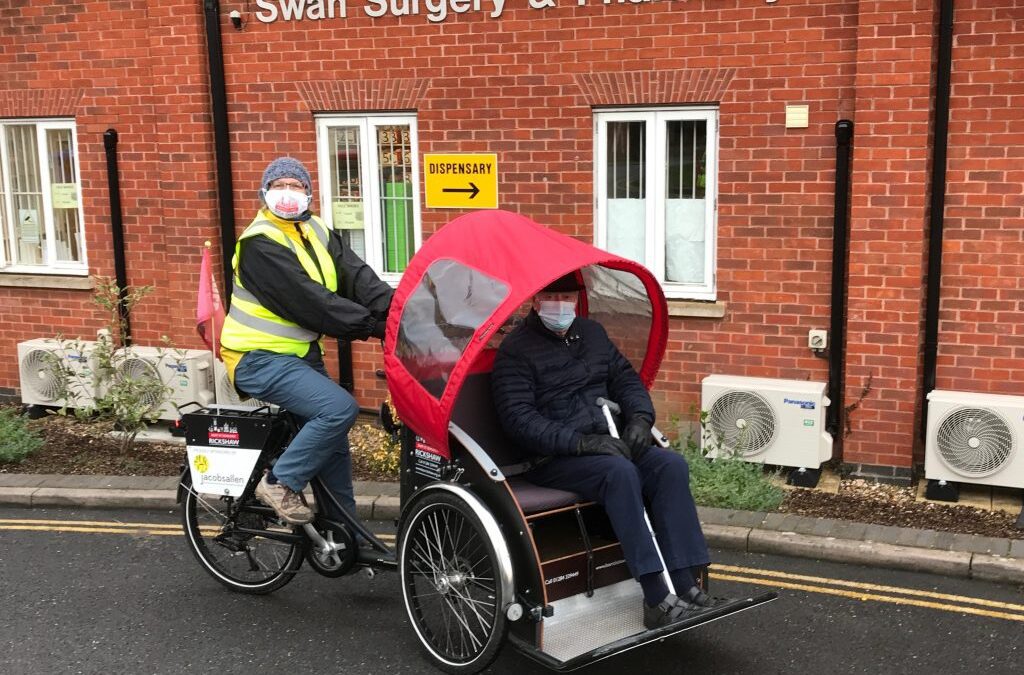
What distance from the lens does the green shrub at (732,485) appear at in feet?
21.6

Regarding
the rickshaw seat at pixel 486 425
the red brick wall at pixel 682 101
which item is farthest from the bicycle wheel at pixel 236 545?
the red brick wall at pixel 682 101

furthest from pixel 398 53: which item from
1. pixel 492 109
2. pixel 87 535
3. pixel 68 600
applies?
pixel 68 600

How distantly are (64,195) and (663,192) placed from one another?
18.2 feet

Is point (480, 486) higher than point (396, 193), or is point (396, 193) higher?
point (396, 193)

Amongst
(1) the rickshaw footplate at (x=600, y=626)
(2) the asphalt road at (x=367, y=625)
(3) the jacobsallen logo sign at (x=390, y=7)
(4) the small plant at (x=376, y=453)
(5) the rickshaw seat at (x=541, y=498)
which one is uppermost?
(3) the jacobsallen logo sign at (x=390, y=7)

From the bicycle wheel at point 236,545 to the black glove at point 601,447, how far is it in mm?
1626

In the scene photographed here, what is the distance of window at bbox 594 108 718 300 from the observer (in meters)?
7.72

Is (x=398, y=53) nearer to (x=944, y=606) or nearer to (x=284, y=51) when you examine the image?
(x=284, y=51)

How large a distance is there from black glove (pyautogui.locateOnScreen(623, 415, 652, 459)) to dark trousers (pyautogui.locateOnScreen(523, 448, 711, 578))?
0.11 feet

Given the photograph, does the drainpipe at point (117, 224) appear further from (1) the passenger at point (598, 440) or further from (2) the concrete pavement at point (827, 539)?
(1) the passenger at point (598, 440)

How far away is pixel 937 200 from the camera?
689 cm

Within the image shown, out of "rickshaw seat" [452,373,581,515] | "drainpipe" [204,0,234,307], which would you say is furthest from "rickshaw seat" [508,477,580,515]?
"drainpipe" [204,0,234,307]

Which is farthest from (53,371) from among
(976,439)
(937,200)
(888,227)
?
(976,439)

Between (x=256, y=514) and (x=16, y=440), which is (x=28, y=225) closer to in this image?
(x=16, y=440)
